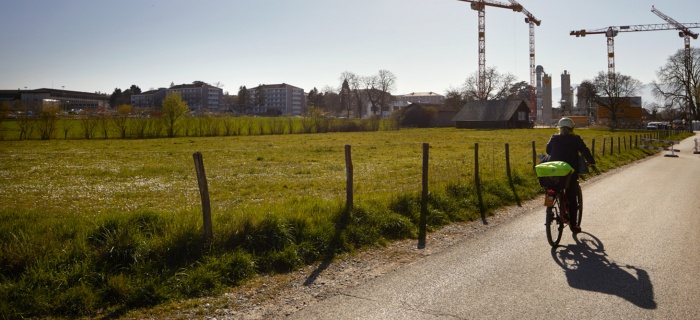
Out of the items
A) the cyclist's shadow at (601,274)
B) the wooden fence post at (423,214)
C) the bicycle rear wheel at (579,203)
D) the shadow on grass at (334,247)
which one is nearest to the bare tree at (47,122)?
the wooden fence post at (423,214)

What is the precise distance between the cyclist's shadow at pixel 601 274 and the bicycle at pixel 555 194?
266 mm

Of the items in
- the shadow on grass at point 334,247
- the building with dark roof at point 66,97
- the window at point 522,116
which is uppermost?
the building with dark roof at point 66,97

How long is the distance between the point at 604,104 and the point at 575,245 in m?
89.5

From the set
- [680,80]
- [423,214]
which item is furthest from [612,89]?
[423,214]

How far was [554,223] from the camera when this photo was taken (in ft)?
25.8

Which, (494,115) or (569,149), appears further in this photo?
(494,115)

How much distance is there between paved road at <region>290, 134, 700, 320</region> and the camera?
5.04 metres

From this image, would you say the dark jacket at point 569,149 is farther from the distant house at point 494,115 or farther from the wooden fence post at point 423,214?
the distant house at point 494,115

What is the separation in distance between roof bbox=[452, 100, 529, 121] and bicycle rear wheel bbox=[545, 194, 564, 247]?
254ft

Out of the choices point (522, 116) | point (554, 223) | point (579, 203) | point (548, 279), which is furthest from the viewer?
point (522, 116)

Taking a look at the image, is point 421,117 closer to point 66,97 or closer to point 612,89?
Answer: point 612,89

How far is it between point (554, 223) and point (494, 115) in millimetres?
80055

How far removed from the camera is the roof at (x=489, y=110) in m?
83.8

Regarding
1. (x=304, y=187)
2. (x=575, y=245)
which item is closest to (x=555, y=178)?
(x=575, y=245)
